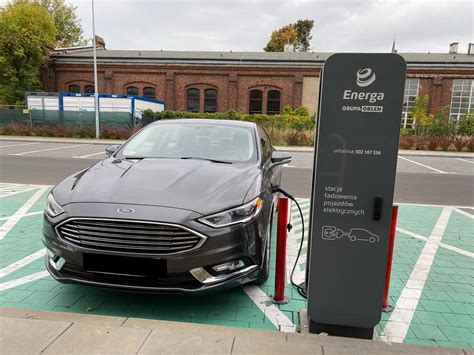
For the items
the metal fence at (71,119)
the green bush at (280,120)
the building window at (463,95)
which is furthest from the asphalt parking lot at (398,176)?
the building window at (463,95)

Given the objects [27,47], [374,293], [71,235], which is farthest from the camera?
[27,47]

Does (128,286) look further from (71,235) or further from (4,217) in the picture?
(4,217)

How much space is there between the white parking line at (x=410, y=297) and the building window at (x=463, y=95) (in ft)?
104

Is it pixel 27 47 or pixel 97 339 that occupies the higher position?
pixel 27 47

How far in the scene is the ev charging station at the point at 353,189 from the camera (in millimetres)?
2461

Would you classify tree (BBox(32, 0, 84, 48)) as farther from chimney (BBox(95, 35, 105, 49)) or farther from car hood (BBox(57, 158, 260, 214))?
car hood (BBox(57, 158, 260, 214))

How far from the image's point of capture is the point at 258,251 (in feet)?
10.4

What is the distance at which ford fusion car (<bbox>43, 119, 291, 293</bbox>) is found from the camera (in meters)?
2.81

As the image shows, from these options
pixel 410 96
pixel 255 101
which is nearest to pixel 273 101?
pixel 255 101

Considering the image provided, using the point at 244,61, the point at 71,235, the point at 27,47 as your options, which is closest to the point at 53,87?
the point at 27,47

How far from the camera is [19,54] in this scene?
1264 inches

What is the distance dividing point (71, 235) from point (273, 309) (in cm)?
183

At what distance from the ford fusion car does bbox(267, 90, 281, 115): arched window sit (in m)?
30.6

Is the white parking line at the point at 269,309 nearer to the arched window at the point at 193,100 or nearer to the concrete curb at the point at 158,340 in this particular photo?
the concrete curb at the point at 158,340
